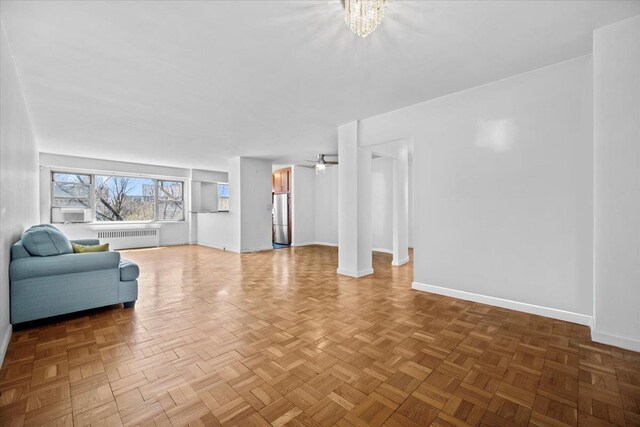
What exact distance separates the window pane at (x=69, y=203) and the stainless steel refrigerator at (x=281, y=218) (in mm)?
5142

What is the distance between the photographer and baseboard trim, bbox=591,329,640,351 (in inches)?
81.6

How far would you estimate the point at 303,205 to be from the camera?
28.5 feet

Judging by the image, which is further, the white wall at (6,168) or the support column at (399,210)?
the support column at (399,210)

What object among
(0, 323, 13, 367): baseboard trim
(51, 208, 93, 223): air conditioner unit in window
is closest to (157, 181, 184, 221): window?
(51, 208, 93, 223): air conditioner unit in window

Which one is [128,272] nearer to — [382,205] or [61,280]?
[61,280]

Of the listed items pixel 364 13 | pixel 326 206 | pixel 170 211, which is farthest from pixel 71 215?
pixel 364 13

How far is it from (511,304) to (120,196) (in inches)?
366

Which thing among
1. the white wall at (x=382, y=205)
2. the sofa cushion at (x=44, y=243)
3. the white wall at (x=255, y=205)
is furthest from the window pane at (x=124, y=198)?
the white wall at (x=382, y=205)

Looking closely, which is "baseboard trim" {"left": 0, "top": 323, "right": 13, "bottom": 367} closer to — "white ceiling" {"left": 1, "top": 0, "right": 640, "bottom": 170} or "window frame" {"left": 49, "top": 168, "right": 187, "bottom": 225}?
"white ceiling" {"left": 1, "top": 0, "right": 640, "bottom": 170}

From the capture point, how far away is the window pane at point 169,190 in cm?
859

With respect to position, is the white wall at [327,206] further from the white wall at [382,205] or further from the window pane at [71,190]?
the window pane at [71,190]

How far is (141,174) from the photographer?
7934mm

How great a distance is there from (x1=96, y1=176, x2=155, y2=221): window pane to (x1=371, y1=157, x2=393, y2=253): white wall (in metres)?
6.72

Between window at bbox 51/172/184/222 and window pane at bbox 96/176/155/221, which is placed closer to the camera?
window at bbox 51/172/184/222
